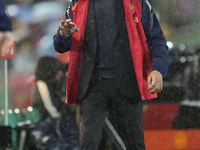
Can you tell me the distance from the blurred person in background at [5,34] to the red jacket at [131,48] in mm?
1020

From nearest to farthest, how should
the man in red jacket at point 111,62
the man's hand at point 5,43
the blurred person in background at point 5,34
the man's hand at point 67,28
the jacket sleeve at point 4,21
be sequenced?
the man's hand at point 67,28, the man in red jacket at point 111,62, the jacket sleeve at point 4,21, the blurred person in background at point 5,34, the man's hand at point 5,43

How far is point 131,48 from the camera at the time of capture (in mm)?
1762

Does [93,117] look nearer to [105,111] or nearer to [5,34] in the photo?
[105,111]

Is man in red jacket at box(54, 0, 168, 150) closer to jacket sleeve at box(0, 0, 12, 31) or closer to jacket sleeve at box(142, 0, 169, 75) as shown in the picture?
jacket sleeve at box(142, 0, 169, 75)

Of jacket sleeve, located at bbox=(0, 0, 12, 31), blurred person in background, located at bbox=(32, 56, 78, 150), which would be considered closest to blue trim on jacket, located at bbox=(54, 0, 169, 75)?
jacket sleeve, located at bbox=(0, 0, 12, 31)

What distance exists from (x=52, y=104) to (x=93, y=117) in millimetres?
1164

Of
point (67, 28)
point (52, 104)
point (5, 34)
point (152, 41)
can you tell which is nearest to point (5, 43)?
point (5, 34)

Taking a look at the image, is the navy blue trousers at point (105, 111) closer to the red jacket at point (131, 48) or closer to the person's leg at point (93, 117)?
the person's leg at point (93, 117)

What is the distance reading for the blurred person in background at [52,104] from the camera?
9.17ft

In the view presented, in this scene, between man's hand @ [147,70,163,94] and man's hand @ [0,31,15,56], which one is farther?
man's hand @ [0,31,15,56]

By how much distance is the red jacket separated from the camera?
5.77 feet

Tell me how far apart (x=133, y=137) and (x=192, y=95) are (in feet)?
4.26

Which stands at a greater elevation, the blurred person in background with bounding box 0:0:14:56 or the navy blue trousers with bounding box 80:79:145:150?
the blurred person in background with bounding box 0:0:14:56

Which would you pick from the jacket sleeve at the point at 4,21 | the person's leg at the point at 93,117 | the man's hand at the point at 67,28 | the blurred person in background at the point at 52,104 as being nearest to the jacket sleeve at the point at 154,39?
the person's leg at the point at 93,117
